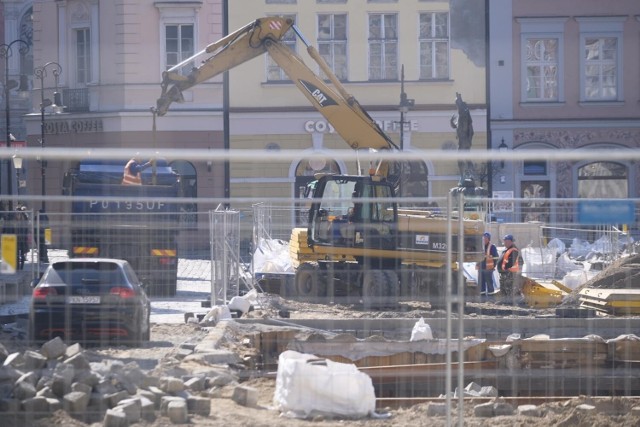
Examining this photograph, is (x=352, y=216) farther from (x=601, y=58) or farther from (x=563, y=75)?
(x=601, y=58)

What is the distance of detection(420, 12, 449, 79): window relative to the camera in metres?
36.5

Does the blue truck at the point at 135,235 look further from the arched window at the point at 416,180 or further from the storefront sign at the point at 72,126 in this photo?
the storefront sign at the point at 72,126

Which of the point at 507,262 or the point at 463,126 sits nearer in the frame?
the point at 507,262

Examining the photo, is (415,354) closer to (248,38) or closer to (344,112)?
(344,112)

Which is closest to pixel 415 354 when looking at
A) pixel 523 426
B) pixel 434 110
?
pixel 523 426

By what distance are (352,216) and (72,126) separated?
2335cm

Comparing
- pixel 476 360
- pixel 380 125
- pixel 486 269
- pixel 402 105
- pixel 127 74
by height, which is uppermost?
pixel 127 74

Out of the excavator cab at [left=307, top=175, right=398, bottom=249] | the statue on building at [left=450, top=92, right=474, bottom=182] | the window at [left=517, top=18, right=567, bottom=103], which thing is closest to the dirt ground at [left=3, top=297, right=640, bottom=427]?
the excavator cab at [left=307, top=175, right=398, bottom=249]

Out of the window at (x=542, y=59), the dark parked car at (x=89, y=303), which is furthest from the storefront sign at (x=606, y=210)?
the window at (x=542, y=59)

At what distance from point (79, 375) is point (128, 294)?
3.90 ft

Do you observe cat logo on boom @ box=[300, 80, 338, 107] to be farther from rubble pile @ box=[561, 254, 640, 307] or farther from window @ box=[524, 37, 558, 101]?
window @ box=[524, 37, 558, 101]

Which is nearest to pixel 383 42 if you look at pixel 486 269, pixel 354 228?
pixel 486 269

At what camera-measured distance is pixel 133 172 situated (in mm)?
20656

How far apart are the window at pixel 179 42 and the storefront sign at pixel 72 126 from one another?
3.41 metres
